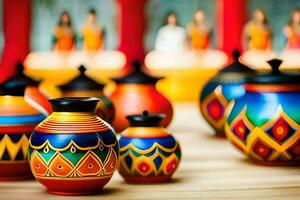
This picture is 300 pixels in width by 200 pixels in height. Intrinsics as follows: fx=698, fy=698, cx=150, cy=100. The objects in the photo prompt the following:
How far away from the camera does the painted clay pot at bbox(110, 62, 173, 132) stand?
2.81m

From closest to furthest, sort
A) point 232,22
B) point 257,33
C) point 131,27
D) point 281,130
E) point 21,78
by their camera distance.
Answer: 1. point 281,130
2. point 21,78
3. point 232,22
4. point 131,27
5. point 257,33

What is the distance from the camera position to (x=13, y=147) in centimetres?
177

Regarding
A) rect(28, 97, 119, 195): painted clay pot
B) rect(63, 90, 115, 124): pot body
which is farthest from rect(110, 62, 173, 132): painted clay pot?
rect(28, 97, 119, 195): painted clay pot

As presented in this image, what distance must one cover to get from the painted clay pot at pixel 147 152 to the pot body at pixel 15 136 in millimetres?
247

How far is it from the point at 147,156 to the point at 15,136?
0.34 metres

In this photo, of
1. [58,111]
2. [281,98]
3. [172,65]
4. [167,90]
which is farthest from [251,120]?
[172,65]

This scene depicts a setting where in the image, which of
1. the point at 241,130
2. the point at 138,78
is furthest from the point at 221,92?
the point at 241,130

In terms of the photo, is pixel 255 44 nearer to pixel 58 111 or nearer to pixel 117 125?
pixel 117 125

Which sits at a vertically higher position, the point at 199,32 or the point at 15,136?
the point at 15,136

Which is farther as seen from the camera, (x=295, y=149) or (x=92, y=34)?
(x=92, y=34)

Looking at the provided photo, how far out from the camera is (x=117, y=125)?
283 centimetres

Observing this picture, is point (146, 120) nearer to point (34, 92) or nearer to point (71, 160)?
point (71, 160)

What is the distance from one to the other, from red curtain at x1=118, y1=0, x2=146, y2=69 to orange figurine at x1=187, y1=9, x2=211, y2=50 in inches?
21.0

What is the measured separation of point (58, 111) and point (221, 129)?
4.57 feet
